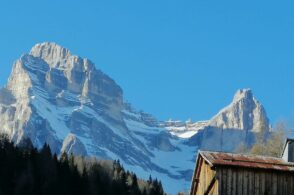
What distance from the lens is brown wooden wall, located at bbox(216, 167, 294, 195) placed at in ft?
123

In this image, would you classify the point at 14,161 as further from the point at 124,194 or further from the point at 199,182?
the point at 199,182

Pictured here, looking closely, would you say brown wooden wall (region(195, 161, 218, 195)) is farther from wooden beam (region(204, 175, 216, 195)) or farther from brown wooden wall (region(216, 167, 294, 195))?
brown wooden wall (region(216, 167, 294, 195))

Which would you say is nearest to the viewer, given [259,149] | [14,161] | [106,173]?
[259,149]

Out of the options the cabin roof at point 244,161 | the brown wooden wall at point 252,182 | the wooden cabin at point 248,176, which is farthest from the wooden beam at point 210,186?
the cabin roof at point 244,161

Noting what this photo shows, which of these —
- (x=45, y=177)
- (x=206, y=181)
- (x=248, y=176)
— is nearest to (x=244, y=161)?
(x=248, y=176)

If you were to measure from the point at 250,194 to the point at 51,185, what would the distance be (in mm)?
97629

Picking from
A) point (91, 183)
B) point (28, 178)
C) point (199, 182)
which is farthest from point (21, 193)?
point (199, 182)

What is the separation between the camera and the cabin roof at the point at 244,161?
37.7m

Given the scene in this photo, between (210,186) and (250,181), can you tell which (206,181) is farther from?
(250,181)

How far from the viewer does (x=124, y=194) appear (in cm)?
14700

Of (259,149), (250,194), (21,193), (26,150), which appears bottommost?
(250,194)

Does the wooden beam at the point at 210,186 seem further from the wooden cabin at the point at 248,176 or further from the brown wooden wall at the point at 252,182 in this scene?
the brown wooden wall at the point at 252,182

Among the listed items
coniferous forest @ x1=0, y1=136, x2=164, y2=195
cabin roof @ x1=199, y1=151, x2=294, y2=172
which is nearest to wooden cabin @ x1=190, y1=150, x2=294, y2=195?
cabin roof @ x1=199, y1=151, x2=294, y2=172

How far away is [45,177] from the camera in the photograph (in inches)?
5256
